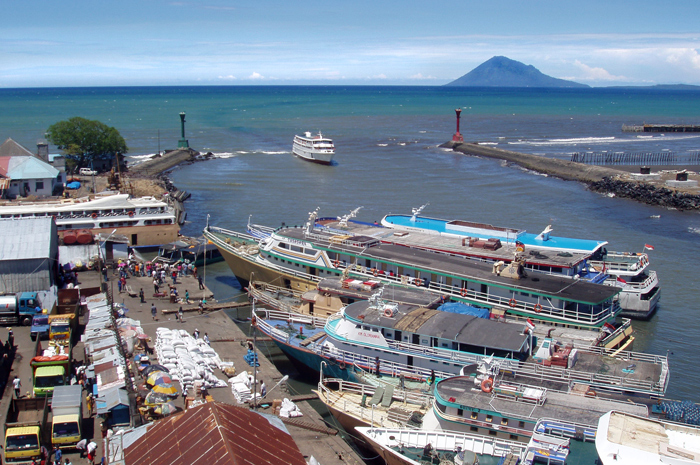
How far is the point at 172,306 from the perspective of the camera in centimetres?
3212

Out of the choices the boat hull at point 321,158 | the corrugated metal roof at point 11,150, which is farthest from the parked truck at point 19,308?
the boat hull at point 321,158

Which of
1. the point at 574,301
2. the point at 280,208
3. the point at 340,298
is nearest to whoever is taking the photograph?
the point at 574,301

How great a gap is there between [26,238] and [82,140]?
40.7 m

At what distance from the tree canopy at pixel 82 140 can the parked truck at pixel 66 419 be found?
5427 cm

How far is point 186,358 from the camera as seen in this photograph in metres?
24.5

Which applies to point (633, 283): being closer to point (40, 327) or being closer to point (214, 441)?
point (214, 441)

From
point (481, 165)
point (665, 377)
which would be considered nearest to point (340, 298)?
point (665, 377)

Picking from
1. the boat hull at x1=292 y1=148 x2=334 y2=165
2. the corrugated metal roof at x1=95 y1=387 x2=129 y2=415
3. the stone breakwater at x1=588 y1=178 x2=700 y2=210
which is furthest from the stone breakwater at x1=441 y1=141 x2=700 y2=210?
the corrugated metal roof at x1=95 y1=387 x2=129 y2=415

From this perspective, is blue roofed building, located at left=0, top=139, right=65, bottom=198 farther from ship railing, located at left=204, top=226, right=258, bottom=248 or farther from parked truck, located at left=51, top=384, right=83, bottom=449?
parked truck, located at left=51, top=384, right=83, bottom=449

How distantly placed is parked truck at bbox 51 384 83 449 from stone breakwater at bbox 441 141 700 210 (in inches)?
2328

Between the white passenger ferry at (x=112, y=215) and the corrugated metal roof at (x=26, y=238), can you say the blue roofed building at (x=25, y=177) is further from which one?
the corrugated metal roof at (x=26, y=238)

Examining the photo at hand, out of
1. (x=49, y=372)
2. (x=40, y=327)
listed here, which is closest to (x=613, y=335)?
(x=49, y=372)

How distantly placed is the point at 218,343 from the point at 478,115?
16380cm

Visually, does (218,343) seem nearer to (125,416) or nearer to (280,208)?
Answer: (125,416)
